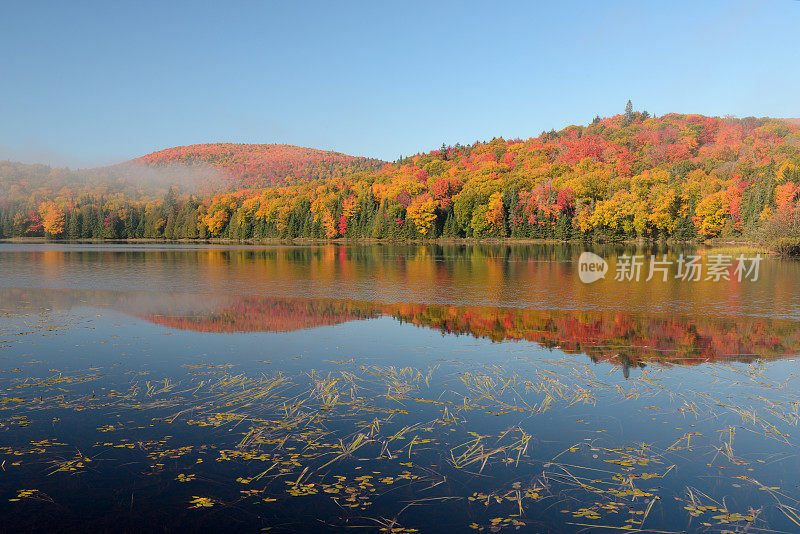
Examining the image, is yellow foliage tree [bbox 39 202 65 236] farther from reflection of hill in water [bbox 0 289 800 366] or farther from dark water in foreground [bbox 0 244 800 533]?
dark water in foreground [bbox 0 244 800 533]

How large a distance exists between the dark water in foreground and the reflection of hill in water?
5.1 inches

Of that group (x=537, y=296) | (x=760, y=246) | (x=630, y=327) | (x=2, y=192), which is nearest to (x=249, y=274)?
(x=537, y=296)

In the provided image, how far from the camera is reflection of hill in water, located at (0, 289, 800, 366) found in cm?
1366

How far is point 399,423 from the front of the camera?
8.40 m

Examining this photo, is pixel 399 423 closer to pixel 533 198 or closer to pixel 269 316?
pixel 269 316

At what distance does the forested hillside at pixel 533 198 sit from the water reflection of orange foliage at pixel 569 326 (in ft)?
140

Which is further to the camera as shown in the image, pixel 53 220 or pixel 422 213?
pixel 53 220

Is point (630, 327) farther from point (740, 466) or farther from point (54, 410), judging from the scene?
point (54, 410)

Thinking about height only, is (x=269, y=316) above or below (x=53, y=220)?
below

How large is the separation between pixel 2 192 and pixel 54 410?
217173 millimetres

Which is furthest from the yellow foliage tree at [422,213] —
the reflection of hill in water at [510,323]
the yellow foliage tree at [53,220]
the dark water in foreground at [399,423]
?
the yellow foliage tree at [53,220]

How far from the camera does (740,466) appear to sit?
6953mm

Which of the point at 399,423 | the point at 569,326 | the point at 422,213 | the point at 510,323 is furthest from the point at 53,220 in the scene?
Answer: the point at 399,423

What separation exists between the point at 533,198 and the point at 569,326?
91440 mm
